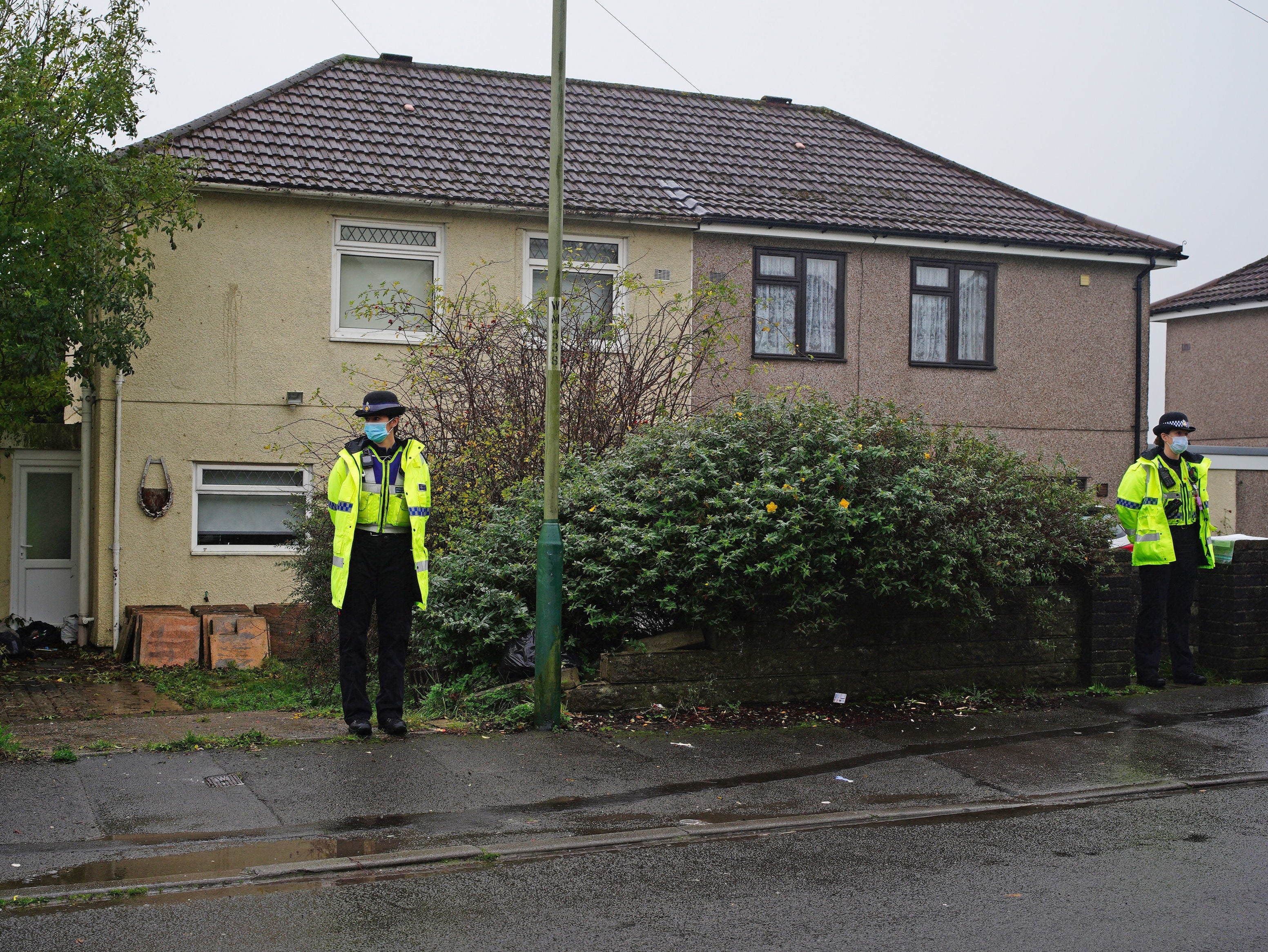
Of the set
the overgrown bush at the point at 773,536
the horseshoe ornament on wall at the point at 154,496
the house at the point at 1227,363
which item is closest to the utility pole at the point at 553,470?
the overgrown bush at the point at 773,536

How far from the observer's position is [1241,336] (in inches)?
1016

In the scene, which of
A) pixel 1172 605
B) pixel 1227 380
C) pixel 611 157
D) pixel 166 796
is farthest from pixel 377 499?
pixel 1227 380

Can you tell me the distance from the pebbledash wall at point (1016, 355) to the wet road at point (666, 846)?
9.09m

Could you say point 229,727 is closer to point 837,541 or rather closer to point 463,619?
point 463,619

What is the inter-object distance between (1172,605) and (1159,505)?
2.96ft

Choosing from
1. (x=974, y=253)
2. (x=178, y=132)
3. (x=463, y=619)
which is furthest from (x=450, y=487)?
(x=974, y=253)

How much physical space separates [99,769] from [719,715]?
12.8 ft

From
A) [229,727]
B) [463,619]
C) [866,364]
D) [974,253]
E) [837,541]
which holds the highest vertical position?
[974,253]

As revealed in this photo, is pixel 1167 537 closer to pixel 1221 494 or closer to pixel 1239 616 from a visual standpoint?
Answer: pixel 1239 616

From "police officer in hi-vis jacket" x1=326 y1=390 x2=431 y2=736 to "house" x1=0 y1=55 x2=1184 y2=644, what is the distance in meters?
6.63

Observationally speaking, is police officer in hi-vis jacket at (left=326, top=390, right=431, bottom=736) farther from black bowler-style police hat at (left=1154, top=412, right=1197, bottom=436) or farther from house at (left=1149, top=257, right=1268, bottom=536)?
house at (left=1149, top=257, right=1268, bottom=536)

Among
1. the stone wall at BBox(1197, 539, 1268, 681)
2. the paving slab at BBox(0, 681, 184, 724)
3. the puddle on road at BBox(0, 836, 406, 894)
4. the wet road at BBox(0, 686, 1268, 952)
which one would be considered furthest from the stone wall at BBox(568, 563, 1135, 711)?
the paving slab at BBox(0, 681, 184, 724)

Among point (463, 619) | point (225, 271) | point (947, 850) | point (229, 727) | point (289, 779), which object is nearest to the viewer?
point (947, 850)

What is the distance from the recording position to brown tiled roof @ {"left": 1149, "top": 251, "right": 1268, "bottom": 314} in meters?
25.5
